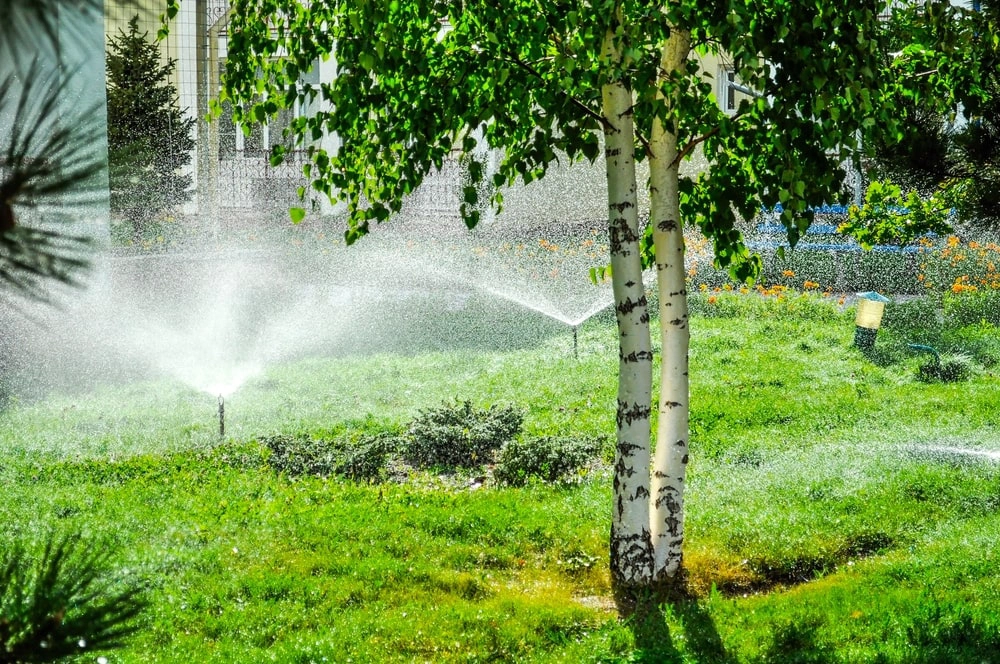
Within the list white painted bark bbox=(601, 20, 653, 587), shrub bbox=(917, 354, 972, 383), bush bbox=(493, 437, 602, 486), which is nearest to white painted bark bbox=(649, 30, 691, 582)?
white painted bark bbox=(601, 20, 653, 587)

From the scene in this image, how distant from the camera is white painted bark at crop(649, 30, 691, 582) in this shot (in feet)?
17.6

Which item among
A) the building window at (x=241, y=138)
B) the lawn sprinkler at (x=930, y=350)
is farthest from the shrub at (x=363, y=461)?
the building window at (x=241, y=138)

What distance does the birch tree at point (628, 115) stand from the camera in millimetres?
4543

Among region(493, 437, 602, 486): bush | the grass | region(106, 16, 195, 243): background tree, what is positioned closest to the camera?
the grass

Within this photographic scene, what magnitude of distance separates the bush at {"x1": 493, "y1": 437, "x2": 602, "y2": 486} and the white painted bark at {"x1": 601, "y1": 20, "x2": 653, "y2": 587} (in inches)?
76.2

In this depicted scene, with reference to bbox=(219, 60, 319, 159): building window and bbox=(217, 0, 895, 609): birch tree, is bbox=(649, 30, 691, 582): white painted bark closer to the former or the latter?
bbox=(217, 0, 895, 609): birch tree

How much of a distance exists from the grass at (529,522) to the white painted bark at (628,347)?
1.12 ft

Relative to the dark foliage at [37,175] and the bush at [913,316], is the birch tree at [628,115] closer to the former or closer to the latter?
the dark foliage at [37,175]

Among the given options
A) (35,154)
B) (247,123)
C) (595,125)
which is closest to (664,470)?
(595,125)

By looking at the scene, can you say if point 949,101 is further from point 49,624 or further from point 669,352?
point 49,624

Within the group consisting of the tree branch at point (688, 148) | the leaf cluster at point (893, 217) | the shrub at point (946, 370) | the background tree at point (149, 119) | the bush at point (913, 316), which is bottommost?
the shrub at point (946, 370)

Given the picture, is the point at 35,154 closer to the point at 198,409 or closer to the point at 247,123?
the point at 247,123

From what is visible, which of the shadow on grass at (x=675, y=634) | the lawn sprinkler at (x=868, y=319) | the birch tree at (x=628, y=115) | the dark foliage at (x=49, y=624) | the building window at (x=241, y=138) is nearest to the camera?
the dark foliage at (x=49, y=624)

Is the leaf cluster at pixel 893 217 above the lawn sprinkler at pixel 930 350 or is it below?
above
